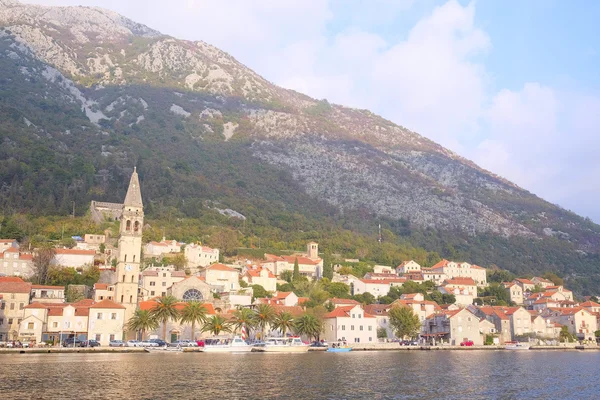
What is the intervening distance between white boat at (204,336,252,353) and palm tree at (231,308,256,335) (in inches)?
141

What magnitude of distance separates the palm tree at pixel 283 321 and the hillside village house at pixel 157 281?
19424mm

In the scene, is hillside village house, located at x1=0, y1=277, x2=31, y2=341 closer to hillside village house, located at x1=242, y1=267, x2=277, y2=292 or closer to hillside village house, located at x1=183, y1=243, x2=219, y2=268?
hillside village house, located at x1=183, y1=243, x2=219, y2=268

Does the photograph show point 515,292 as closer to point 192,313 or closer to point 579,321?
point 579,321

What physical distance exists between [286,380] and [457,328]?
57925 millimetres

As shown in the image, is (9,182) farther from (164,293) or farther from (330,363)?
(330,363)

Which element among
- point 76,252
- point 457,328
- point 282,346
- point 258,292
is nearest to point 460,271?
point 457,328

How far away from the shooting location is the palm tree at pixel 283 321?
76.7m

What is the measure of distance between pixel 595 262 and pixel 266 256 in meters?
117

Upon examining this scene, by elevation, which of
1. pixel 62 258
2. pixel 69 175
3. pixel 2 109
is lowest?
pixel 62 258

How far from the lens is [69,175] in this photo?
135250 mm

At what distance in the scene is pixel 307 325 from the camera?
77.2 metres

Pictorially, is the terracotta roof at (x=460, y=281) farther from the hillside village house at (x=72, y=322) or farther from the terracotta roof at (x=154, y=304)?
the hillside village house at (x=72, y=322)

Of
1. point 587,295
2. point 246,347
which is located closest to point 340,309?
point 246,347

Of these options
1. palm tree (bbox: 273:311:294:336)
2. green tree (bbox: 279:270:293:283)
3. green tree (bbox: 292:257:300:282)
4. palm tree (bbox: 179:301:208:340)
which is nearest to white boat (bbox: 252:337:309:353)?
palm tree (bbox: 273:311:294:336)
